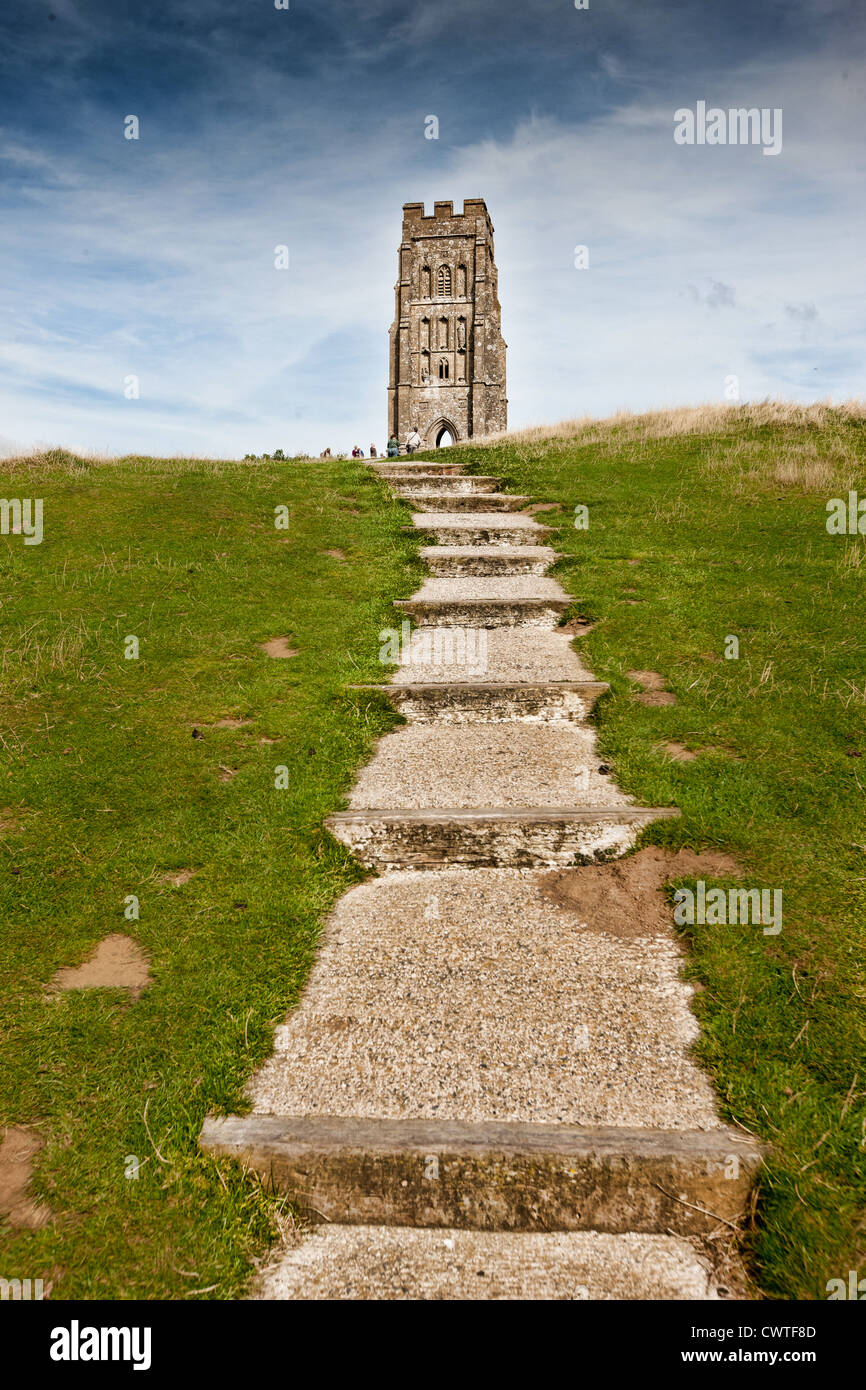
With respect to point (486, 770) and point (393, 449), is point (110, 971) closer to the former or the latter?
point (486, 770)

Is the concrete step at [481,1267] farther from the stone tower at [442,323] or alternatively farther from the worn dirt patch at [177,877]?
the stone tower at [442,323]

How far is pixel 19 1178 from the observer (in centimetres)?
269

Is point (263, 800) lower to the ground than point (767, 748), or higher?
lower

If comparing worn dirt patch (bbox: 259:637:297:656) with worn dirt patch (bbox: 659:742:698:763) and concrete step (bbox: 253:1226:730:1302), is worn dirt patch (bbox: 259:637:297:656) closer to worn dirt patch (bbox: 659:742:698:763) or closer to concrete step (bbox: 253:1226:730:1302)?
worn dirt patch (bbox: 659:742:698:763)

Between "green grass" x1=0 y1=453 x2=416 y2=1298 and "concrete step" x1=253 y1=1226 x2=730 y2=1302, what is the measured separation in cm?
Result: 24

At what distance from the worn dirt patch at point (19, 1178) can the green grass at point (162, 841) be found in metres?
0.04

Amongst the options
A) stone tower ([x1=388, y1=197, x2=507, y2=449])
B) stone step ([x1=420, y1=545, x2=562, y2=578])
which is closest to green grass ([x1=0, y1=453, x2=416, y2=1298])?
stone step ([x1=420, y1=545, x2=562, y2=578])

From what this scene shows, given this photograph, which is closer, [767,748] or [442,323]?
[767,748]

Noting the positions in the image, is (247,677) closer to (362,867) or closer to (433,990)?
(362,867)

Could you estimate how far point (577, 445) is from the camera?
16625mm

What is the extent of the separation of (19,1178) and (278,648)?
543 centimetres

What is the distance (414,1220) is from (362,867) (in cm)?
219

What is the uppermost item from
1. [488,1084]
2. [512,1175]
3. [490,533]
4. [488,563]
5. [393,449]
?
[393,449]

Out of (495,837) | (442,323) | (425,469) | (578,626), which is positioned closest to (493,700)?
(495,837)
